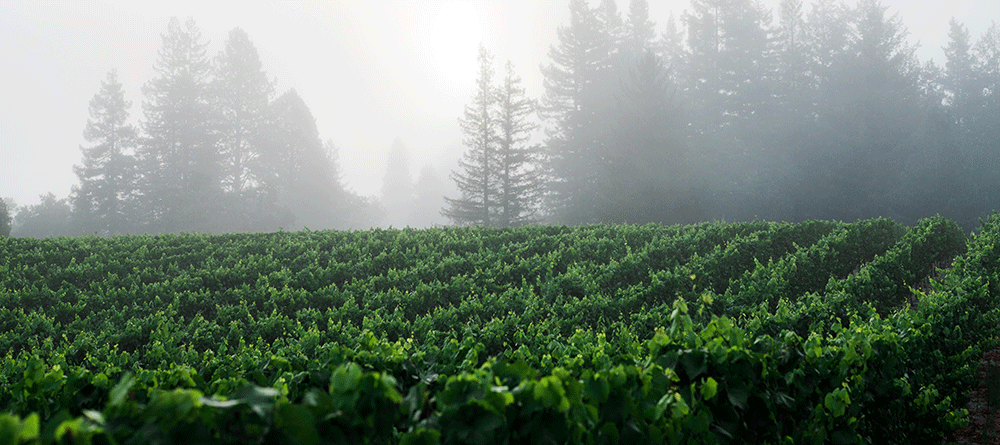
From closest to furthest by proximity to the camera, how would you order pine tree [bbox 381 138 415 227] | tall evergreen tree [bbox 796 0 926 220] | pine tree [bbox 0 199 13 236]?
pine tree [bbox 0 199 13 236]
tall evergreen tree [bbox 796 0 926 220]
pine tree [bbox 381 138 415 227]

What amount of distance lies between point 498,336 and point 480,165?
90.2 ft

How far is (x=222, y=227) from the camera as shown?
1417 inches

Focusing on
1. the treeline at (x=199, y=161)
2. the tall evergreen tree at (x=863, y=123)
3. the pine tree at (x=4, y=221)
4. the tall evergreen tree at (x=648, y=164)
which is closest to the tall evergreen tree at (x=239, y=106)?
the treeline at (x=199, y=161)

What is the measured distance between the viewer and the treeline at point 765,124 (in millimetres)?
30281

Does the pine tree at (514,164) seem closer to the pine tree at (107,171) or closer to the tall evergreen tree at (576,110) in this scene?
the tall evergreen tree at (576,110)

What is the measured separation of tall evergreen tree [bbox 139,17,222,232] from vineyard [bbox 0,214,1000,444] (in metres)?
24.0

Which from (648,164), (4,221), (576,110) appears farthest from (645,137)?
(4,221)

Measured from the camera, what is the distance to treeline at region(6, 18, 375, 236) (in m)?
35.7

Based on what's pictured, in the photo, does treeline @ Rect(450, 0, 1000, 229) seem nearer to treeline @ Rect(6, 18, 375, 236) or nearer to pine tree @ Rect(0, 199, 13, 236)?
treeline @ Rect(6, 18, 375, 236)

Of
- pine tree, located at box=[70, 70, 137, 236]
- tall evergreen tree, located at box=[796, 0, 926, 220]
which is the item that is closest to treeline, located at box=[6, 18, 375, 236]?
pine tree, located at box=[70, 70, 137, 236]

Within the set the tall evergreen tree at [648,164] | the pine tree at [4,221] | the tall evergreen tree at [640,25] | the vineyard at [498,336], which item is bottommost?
the vineyard at [498,336]

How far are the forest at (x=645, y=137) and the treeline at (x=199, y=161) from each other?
0.12m

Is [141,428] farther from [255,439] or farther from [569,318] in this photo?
[569,318]

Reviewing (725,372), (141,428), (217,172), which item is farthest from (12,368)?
(217,172)
